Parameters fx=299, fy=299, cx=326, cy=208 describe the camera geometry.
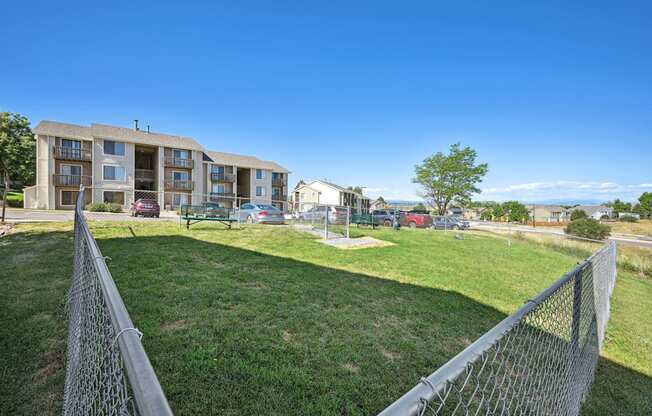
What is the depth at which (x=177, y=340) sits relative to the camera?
3273mm

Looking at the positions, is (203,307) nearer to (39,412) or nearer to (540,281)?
(39,412)

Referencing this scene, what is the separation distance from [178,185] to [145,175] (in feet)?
11.4

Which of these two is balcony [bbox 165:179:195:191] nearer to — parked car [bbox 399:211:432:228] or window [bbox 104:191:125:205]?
window [bbox 104:191:125:205]

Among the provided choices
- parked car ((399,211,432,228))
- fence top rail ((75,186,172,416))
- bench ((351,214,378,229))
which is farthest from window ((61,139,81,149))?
fence top rail ((75,186,172,416))

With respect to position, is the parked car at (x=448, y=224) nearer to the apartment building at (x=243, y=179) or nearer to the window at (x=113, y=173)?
the apartment building at (x=243, y=179)

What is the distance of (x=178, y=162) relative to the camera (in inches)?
1323

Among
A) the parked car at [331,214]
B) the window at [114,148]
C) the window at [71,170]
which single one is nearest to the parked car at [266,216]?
the parked car at [331,214]

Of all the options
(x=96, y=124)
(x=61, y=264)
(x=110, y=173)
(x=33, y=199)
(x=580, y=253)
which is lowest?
(x=580, y=253)

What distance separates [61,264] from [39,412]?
490 cm

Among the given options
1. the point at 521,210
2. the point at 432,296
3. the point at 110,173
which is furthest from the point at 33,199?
the point at 521,210

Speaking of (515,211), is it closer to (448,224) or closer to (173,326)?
(448,224)

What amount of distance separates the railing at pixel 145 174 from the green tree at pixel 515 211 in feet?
208

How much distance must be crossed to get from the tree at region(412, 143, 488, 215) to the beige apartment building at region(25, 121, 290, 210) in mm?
23893

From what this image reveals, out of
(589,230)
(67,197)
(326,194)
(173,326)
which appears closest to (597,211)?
(589,230)
